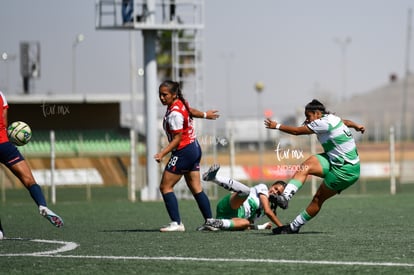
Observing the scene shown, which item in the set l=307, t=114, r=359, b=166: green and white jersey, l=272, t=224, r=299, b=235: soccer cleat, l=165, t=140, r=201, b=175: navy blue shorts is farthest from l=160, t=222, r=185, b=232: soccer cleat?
l=307, t=114, r=359, b=166: green and white jersey

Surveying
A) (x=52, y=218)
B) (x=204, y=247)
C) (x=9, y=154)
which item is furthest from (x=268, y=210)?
(x=9, y=154)

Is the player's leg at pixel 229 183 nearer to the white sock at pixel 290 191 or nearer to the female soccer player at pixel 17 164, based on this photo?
the white sock at pixel 290 191

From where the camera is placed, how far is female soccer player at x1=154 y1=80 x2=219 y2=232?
1395 cm

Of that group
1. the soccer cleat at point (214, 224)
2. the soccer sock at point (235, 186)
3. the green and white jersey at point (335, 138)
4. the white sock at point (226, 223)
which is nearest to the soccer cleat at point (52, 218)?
the soccer cleat at point (214, 224)

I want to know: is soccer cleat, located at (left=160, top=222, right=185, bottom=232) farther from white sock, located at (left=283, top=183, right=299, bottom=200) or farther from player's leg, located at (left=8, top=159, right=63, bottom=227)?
white sock, located at (left=283, top=183, right=299, bottom=200)

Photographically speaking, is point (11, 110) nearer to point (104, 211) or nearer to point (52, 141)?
point (52, 141)

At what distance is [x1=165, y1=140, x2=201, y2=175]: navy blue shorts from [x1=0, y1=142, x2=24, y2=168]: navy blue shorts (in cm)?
226

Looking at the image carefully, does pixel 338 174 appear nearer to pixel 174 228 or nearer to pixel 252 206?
pixel 252 206

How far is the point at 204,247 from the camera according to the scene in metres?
11.4

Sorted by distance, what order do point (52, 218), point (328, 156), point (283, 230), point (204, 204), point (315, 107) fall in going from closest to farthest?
point (52, 218)
point (315, 107)
point (328, 156)
point (283, 230)
point (204, 204)

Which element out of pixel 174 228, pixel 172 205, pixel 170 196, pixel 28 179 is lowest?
pixel 174 228

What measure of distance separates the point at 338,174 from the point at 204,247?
7.78 ft

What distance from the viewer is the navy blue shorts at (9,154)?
1277 centimetres

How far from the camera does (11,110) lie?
27141mm
